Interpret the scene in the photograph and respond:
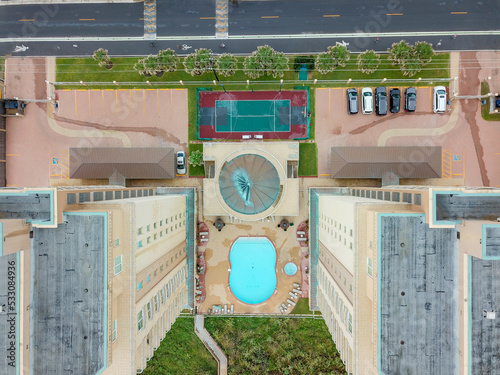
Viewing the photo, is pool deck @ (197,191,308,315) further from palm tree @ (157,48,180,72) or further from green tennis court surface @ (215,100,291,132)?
palm tree @ (157,48,180,72)

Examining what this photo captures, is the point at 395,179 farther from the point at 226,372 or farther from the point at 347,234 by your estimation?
the point at 226,372

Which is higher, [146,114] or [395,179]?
[146,114]

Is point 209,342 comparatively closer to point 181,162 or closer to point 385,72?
point 181,162

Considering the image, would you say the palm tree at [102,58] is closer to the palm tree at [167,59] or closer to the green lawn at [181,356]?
the palm tree at [167,59]

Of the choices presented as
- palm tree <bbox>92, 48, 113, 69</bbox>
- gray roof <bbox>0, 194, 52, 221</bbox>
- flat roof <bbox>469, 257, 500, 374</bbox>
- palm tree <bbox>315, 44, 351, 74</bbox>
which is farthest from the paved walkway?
palm tree <bbox>315, 44, 351, 74</bbox>

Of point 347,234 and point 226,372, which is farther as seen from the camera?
point 226,372

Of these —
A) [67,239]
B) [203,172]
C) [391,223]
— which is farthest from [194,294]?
[391,223]
